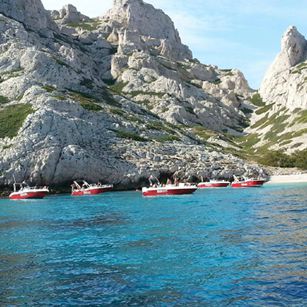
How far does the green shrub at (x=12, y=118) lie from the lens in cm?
10682

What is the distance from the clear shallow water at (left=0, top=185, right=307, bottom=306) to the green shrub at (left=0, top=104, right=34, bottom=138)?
69903 mm

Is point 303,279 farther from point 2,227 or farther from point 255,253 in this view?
point 2,227

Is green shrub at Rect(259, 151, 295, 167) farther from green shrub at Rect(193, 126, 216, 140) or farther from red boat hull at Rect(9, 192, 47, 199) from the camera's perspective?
red boat hull at Rect(9, 192, 47, 199)

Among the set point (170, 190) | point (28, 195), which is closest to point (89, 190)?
point (28, 195)

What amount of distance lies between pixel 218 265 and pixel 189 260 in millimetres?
→ 2086

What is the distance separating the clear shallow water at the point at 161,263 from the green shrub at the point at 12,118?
Result: 2752 inches

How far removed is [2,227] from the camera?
43.3 m

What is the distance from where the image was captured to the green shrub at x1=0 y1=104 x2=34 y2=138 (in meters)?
107

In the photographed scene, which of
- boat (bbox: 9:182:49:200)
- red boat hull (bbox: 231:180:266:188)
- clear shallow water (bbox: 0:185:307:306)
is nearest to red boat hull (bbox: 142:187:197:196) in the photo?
boat (bbox: 9:182:49:200)

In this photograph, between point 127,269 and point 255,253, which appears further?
point 255,253

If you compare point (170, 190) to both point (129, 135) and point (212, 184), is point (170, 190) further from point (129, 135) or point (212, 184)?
point (129, 135)

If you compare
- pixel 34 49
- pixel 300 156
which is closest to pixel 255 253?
pixel 300 156

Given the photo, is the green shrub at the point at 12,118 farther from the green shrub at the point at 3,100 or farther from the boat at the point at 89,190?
the boat at the point at 89,190

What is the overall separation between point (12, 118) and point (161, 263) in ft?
324
